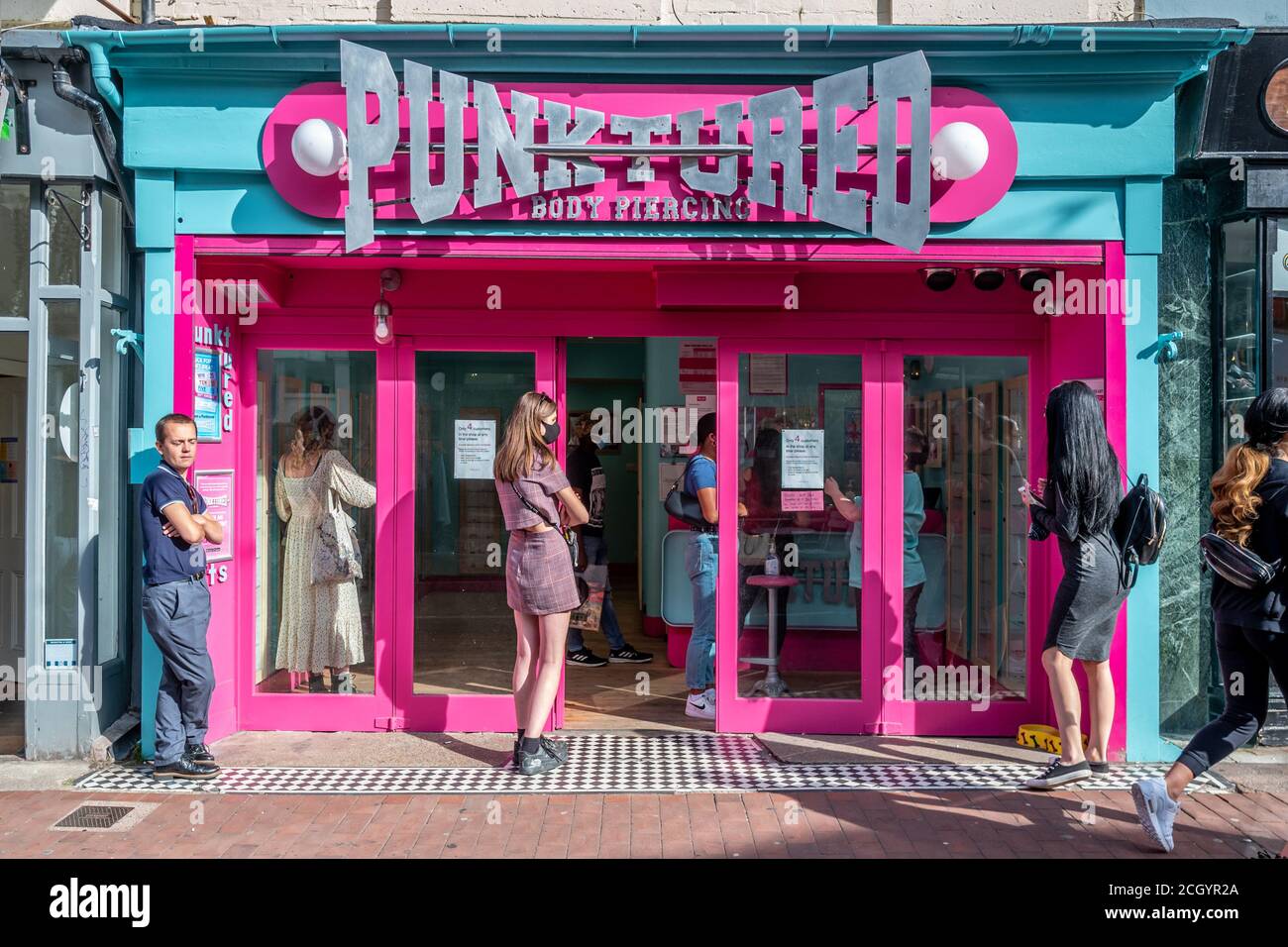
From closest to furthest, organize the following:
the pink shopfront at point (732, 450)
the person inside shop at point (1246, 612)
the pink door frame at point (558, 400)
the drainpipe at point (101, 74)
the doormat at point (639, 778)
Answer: the person inside shop at point (1246, 612) → the doormat at point (639, 778) → the drainpipe at point (101, 74) → the pink shopfront at point (732, 450) → the pink door frame at point (558, 400)

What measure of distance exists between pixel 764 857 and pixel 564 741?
1.74 meters

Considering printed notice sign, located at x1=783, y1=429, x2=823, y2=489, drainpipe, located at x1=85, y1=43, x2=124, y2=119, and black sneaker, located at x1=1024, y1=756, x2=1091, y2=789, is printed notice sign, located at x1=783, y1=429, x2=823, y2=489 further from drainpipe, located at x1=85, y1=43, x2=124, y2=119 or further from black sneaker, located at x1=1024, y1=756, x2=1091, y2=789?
drainpipe, located at x1=85, y1=43, x2=124, y2=119

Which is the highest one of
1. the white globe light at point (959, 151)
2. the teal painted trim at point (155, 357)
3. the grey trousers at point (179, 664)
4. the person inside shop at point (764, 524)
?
the white globe light at point (959, 151)

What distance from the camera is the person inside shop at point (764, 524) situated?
616cm

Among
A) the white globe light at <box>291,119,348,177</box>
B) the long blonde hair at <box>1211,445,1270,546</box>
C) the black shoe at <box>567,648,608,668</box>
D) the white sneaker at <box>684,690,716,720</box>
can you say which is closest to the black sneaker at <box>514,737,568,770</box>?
the white sneaker at <box>684,690,716,720</box>

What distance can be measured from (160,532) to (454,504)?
1592 mm

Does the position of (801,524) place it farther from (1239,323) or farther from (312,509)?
(312,509)

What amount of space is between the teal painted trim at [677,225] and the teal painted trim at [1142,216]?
6 centimetres

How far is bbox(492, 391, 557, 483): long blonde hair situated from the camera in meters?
5.31

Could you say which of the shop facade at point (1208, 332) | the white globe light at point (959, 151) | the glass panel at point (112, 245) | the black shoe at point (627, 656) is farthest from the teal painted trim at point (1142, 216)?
the glass panel at point (112, 245)

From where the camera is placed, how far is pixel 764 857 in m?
4.28

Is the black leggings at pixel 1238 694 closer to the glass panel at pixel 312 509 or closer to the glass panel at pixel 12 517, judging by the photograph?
the glass panel at pixel 312 509

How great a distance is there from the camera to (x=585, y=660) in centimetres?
801

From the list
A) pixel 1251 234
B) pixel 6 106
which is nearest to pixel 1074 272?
pixel 1251 234
